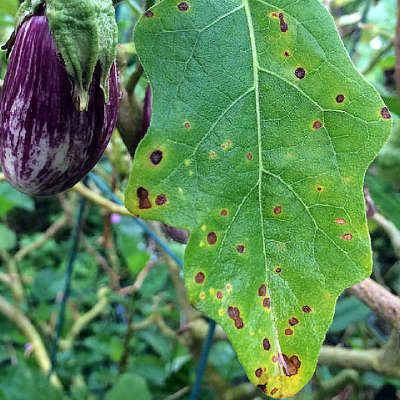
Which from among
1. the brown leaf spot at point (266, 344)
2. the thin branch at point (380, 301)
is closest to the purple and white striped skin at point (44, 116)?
the brown leaf spot at point (266, 344)

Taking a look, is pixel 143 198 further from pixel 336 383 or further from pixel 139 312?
pixel 139 312

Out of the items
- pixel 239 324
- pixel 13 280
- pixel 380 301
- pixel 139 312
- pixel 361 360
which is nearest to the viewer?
pixel 239 324

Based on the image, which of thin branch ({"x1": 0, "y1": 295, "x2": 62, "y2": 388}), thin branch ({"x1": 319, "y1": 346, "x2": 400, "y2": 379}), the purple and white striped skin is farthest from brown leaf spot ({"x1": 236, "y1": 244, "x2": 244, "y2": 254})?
thin branch ({"x1": 0, "y1": 295, "x2": 62, "y2": 388})

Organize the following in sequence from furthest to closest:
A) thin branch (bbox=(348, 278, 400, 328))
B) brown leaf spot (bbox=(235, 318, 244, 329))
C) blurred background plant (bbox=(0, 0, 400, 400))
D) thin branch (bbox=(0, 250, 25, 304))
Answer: thin branch (bbox=(0, 250, 25, 304)), blurred background plant (bbox=(0, 0, 400, 400)), thin branch (bbox=(348, 278, 400, 328)), brown leaf spot (bbox=(235, 318, 244, 329))

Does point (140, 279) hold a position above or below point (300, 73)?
below

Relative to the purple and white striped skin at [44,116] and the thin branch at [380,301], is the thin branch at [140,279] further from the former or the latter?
the purple and white striped skin at [44,116]

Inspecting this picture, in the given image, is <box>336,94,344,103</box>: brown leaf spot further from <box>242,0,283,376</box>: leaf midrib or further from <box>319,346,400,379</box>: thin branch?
<box>319,346,400,379</box>: thin branch

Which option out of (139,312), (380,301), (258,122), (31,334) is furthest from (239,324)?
(139,312)
